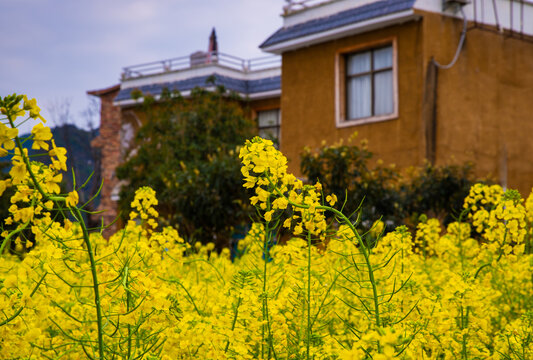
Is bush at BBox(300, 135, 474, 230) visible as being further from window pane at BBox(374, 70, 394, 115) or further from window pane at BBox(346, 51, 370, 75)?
window pane at BBox(346, 51, 370, 75)

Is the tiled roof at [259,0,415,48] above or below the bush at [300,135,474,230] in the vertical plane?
above

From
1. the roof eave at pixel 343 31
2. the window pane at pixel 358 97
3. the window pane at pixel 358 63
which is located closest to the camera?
the roof eave at pixel 343 31

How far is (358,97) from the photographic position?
46.0 feet

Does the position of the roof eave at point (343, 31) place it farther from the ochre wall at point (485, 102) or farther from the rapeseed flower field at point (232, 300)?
the rapeseed flower field at point (232, 300)

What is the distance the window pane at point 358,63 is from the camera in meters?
14.0

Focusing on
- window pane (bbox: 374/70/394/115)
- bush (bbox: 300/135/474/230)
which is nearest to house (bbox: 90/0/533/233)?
window pane (bbox: 374/70/394/115)

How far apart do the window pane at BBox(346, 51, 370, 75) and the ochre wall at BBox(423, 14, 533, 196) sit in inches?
53.6

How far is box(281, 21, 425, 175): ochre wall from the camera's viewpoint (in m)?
13.0

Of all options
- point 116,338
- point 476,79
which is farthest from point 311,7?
point 116,338

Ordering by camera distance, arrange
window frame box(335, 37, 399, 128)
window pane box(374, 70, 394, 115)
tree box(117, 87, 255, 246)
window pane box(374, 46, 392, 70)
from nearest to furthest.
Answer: tree box(117, 87, 255, 246), window frame box(335, 37, 399, 128), window pane box(374, 70, 394, 115), window pane box(374, 46, 392, 70)

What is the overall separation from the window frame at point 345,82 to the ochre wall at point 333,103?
0.26 feet

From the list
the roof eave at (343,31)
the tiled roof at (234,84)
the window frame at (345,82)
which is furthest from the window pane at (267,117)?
the window frame at (345,82)

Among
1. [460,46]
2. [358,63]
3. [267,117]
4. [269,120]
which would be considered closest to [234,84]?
[267,117]

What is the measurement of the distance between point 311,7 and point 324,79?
1842 mm
